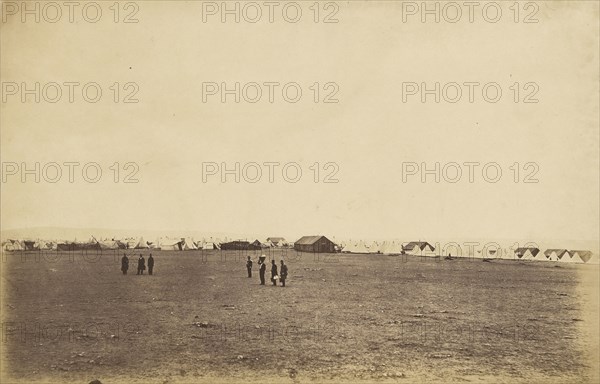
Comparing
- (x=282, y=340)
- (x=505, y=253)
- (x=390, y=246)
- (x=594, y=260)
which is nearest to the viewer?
(x=282, y=340)

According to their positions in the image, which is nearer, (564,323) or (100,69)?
(100,69)

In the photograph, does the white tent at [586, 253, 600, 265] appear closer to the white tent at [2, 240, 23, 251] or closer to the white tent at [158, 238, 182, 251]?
the white tent at [2, 240, 23, 251]

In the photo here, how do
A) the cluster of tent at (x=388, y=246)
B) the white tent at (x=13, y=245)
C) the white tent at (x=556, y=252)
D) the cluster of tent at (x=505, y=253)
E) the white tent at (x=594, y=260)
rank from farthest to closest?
the cluster of tent at (x=388, y=246)
the white tent at (x=556, y=252)
the cluster of tent at (x=505, y=253)
the white tent at (x=13, y=245)
the white tent at (x=594, y=260)

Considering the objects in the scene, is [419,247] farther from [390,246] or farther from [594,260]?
[390,246]

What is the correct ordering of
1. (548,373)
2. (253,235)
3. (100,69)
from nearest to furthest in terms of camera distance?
(548,373), (100,69), (253,235)

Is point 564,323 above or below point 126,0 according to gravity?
below

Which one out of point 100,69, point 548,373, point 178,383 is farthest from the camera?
point 100,69

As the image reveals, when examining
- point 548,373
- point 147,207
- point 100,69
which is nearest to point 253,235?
point 147,207

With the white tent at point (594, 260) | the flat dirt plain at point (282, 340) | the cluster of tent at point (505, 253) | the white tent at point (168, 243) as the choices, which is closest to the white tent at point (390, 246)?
the cluster of tent at point (505, 253)

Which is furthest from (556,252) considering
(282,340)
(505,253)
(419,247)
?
(282,340)

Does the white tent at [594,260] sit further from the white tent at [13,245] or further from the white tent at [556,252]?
the white tent at [13,245]

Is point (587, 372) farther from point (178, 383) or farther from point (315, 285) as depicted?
point (315, 285)
